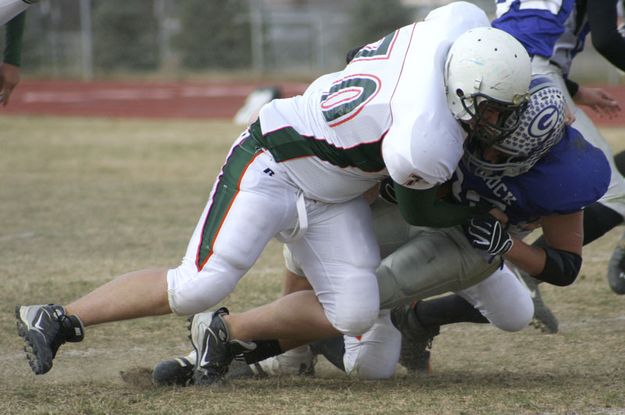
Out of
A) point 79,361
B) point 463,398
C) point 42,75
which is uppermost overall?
point 463,398

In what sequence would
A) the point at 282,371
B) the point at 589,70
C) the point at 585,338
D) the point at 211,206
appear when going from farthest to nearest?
the point at 589,70
the point at 585,338
the point at 282,371
the point at 211,206

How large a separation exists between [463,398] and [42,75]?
18.0 metres

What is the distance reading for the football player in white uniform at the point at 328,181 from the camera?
11.0 feet

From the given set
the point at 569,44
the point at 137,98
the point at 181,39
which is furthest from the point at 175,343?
the point at 181,39

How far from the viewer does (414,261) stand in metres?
3.87

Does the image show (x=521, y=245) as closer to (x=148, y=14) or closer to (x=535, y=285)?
(x=535, y=285)

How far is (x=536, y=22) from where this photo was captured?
4582 millimetres

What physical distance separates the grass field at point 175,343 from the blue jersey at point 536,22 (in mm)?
1301

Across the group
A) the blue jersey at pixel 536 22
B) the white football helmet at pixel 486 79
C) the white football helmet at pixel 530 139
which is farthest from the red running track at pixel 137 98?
the white football helmet at pixel 486 79

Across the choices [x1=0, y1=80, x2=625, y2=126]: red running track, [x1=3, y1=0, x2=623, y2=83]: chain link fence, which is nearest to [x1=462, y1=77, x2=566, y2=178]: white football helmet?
[x1=0, y1=80, x2=625, y2=126]: red running track

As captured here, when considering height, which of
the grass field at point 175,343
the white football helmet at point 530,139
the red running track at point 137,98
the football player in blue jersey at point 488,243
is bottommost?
the red running track at point 137,98

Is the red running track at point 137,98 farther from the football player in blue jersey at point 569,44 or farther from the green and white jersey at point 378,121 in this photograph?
the green and white jersey at point 378,121

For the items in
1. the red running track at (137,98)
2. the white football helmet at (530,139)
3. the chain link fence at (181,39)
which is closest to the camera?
the white football helmet at (530,139)

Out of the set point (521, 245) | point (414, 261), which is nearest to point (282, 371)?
point (414, 261)
